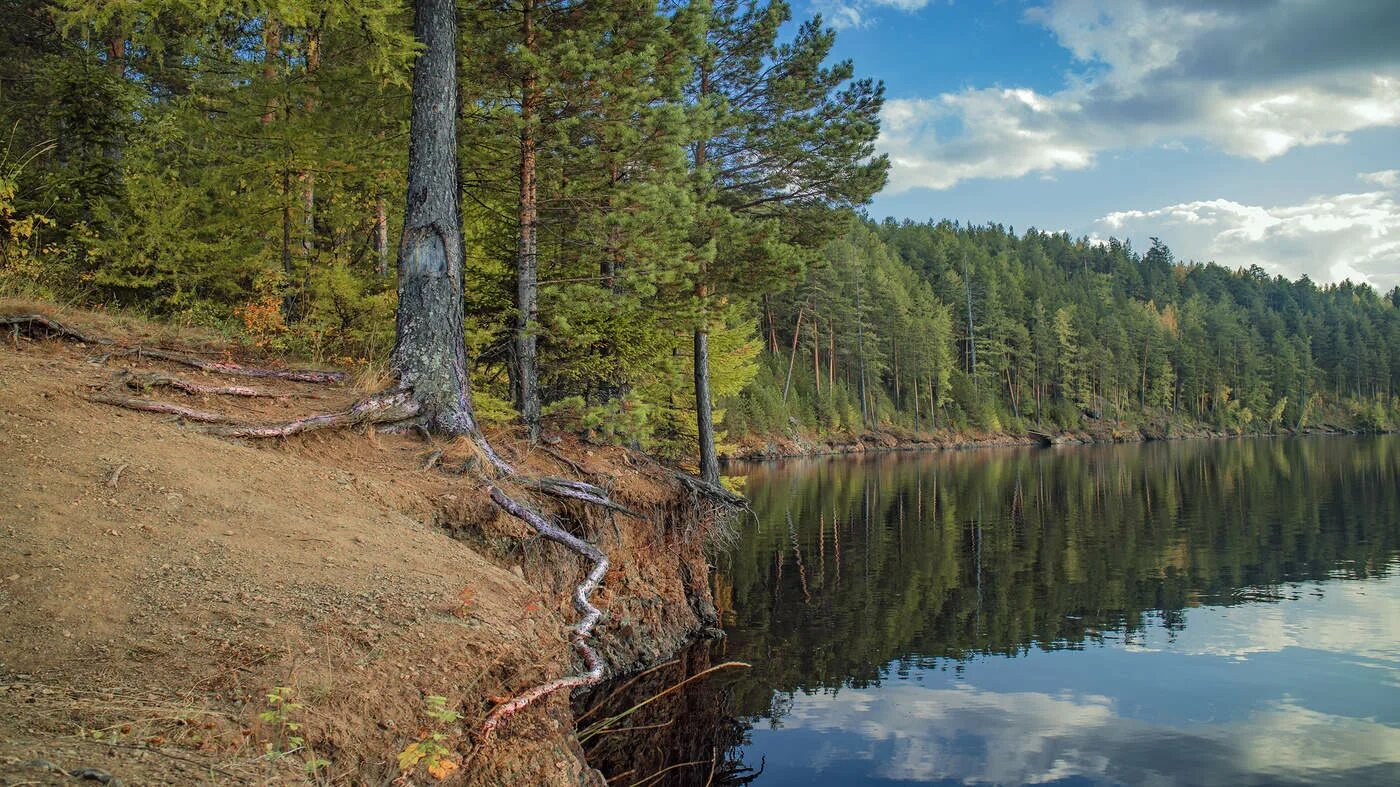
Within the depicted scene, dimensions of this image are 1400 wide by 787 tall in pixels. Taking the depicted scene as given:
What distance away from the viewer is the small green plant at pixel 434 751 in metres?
4.01

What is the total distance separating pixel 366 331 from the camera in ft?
41.0

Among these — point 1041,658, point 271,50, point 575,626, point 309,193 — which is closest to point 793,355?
point 271,50

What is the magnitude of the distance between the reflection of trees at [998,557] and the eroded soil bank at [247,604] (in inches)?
210

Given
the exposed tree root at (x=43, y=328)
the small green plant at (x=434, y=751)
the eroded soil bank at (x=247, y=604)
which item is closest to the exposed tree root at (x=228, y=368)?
the eroded soil bank at (x=247, y=604)

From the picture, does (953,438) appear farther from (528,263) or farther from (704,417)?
(528,263)

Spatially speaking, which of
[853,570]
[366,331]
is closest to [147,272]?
[366,331]

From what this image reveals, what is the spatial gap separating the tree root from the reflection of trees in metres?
3.34

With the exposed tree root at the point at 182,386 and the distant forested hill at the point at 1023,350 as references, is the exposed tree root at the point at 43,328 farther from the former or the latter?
the distant forested hill at the point at 1023,350

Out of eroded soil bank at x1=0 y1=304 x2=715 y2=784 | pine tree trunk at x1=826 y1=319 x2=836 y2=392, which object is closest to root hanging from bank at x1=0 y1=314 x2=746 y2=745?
eroded soil bank at x1=0 y1=304 x2=715 y2=784

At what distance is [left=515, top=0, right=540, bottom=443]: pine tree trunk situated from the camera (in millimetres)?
11141

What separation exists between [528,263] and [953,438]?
2740 inches

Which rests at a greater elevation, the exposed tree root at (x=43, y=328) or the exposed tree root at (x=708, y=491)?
the exposed tree root at (x=43, y=328)

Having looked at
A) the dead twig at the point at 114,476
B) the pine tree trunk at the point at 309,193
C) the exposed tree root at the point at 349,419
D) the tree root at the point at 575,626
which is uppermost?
the pine tree trunk at the point at 309,193

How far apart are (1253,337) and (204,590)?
141 meters
